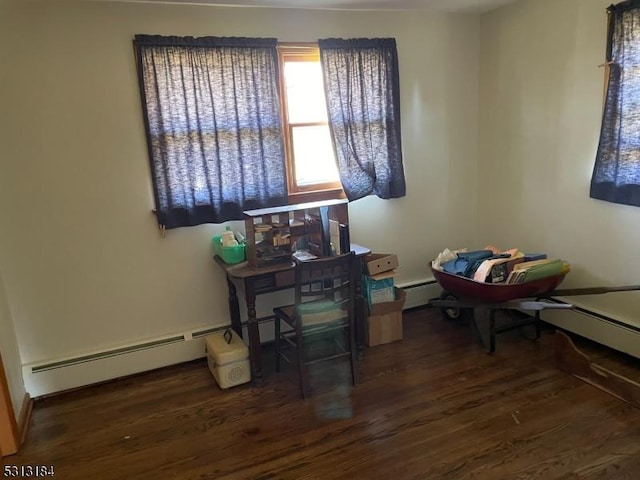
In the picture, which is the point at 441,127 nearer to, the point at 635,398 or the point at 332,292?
the point at 332,292

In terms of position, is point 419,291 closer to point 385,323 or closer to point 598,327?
point 385,323

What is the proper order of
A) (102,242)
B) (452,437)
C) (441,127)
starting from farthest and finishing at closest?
1. (441,127)
2. (102,242)
3. (452,437)

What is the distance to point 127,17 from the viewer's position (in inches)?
120

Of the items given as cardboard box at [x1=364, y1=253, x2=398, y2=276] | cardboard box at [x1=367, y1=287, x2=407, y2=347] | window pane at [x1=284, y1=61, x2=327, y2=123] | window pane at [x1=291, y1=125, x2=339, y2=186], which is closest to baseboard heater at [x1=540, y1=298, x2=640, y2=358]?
cardboard box at [x1=367, y1=287, x2=407, y2=347]

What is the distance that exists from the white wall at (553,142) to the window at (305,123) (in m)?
1.41

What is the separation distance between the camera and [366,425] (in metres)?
2.74

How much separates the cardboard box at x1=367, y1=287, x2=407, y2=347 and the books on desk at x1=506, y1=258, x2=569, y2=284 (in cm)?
83

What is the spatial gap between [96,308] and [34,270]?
1.44ft

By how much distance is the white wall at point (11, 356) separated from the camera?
2777 mm

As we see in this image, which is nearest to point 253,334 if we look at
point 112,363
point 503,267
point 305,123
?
point 112,363

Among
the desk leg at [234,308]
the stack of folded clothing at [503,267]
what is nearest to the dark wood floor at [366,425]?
the desk leg at [234,308]

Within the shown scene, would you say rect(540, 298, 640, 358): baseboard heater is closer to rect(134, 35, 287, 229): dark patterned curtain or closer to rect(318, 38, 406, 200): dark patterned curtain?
rect(318, 38, 406, 200): dark patterned curtain

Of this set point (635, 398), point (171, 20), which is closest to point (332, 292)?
point (635, 398)

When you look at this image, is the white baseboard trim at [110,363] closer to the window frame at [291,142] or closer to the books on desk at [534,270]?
the window frame at [291,142]
